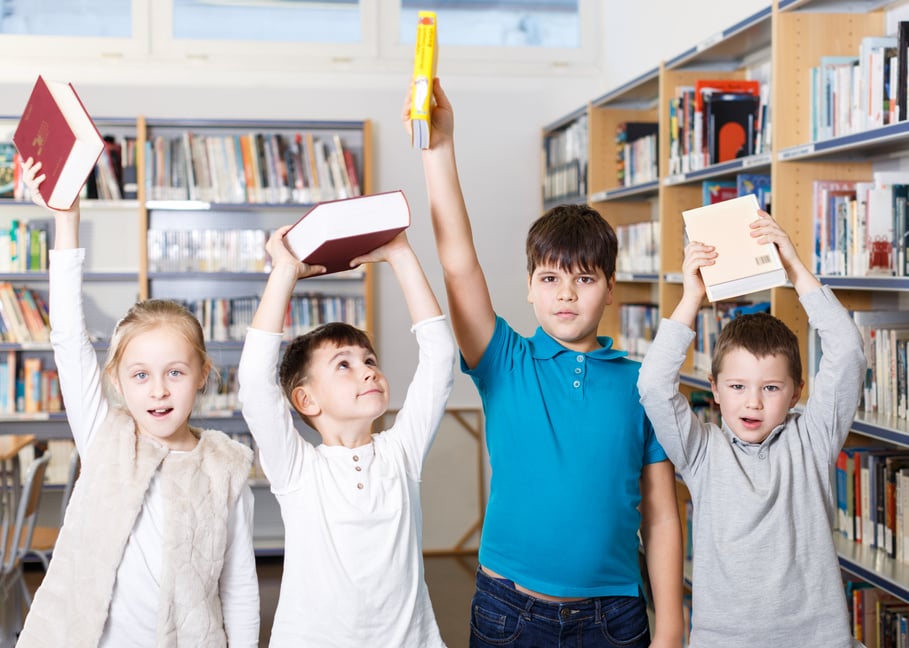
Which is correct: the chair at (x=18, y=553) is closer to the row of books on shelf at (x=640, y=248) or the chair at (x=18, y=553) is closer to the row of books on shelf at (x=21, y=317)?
the row of books on shelf at (x=21, y=317)

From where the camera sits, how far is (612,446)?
1.54 metres

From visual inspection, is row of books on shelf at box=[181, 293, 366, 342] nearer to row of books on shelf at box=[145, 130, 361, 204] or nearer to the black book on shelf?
row of books on shelf at box=[145, 130, 361, 204]

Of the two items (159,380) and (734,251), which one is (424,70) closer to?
(734,251)

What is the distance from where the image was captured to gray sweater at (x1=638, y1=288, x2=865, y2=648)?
1.52 metres

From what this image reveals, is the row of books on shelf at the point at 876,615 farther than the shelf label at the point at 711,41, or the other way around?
the shelf label at the point at 711,41

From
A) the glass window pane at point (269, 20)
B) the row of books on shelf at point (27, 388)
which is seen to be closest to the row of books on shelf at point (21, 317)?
the row of books on shelf at point (27, 388)

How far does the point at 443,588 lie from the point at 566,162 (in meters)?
2.20

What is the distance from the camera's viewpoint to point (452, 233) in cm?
156

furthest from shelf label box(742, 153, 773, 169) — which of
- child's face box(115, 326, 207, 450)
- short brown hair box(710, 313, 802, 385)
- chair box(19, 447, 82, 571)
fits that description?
chair box(19, 447, 82, 571)

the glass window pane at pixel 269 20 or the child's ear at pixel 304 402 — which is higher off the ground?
the glass window pane at pixel 269 20

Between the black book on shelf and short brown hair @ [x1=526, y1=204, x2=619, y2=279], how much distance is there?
168 centimetres

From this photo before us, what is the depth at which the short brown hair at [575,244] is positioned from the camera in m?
1.57

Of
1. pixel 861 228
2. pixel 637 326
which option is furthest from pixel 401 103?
pixel 861 228

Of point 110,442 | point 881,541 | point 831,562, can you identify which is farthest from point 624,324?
point 110,442
